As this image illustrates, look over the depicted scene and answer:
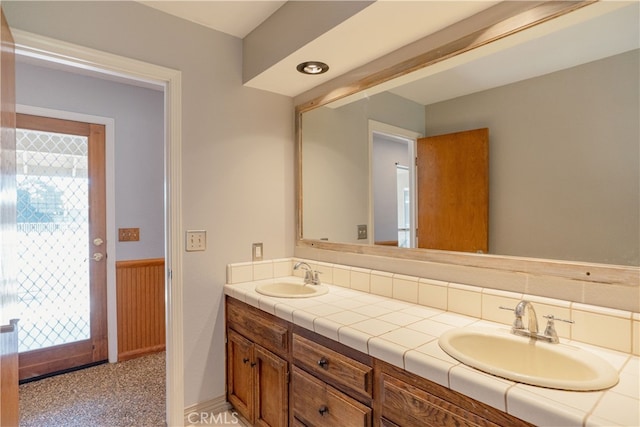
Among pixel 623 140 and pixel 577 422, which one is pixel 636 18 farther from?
pixel 577 422

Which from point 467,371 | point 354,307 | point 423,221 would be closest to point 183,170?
point 354,307

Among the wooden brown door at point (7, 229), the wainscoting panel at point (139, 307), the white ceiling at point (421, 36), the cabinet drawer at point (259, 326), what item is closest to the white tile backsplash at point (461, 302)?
the cabinet drawer at point (259, 326)

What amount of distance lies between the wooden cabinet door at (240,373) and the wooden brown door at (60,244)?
4.53ft

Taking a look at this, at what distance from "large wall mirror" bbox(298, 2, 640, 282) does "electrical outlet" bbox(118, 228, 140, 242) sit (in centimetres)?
204

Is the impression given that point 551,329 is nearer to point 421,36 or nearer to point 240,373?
point 421,36

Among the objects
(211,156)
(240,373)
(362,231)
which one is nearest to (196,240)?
(211,156)

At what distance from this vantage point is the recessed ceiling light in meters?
1.85

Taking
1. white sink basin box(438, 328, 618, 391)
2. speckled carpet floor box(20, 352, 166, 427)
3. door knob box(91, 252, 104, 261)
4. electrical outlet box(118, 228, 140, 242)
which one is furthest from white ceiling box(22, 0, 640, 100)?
speckled carpet floor box(20, 352, 166, 427)

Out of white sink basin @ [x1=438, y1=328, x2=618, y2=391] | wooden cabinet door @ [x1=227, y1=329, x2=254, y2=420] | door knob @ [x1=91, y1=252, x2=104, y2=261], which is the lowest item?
wooden cabinet door @ [x1=227, y1=329, x2=254, y2=420]

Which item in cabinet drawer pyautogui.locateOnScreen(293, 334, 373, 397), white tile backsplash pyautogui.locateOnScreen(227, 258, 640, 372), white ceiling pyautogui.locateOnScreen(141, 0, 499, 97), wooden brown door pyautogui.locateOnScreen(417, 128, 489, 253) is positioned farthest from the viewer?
wooden brown door pyautogui.locateOnScreen(417, 128, 489, 253)

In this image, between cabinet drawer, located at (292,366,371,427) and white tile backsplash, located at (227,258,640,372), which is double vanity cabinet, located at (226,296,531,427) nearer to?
cabinet drawer, located at (292,366,371,427)

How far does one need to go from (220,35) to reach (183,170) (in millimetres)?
881

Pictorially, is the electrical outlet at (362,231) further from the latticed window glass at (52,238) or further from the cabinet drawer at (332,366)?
the latticed window glass at (52,238)

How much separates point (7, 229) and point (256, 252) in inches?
48.8
